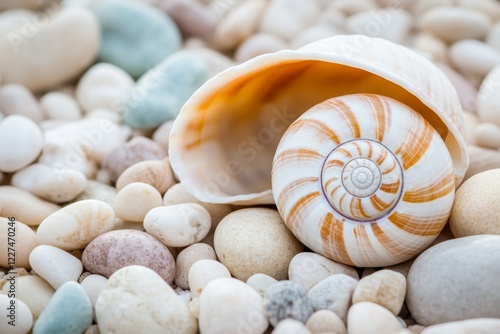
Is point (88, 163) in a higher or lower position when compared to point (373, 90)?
lower

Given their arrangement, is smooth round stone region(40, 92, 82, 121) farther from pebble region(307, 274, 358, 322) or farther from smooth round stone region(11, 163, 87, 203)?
pebble region(307, 274, 358, 322)

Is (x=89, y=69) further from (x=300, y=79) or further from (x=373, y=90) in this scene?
(x=373, y=90)

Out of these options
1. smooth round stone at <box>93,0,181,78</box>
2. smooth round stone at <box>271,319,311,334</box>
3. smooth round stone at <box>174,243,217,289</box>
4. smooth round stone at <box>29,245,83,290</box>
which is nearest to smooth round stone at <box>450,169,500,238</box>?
smooth round stone at <box>271,319,311,334</box>

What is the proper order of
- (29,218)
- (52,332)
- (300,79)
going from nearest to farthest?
(52,332) → (29,218) → (300,79)

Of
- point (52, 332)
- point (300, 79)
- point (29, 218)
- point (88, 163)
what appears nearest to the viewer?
point (52, 332)

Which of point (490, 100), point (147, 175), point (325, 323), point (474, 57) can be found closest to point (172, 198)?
point (147, 175)

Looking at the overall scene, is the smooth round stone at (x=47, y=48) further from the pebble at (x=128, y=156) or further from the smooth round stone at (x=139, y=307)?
the smooth round stone at (x=139, y=307)

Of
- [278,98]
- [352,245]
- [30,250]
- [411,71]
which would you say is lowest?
[30,250]

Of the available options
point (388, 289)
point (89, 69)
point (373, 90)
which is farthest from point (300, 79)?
point (89, 69)
